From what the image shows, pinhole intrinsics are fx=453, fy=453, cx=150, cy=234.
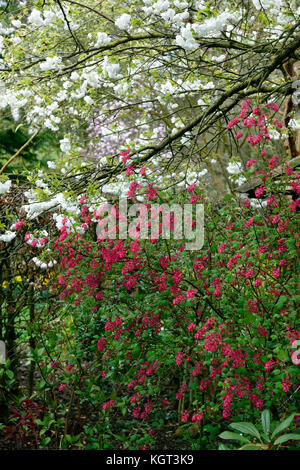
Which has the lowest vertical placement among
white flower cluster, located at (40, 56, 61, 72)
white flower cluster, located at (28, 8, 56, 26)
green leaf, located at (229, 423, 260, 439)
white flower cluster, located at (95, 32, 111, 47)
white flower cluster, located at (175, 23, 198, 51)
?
green leaf, located at (229, 423, 260, 439)

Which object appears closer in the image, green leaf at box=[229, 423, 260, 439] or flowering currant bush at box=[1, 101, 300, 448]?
green leaf at box=[229, 423, 260, 439]

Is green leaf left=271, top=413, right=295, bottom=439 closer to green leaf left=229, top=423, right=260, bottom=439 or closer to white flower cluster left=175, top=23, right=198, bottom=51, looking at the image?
green leaf left=229, top=423, right=260, bottom=439

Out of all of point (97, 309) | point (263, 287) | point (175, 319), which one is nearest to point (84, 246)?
point (97, 309)

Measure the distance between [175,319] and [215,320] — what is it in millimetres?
393

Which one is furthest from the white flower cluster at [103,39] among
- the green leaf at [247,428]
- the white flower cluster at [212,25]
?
the green leaf at [247,428]

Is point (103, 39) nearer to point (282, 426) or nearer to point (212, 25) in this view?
point (212, 25)

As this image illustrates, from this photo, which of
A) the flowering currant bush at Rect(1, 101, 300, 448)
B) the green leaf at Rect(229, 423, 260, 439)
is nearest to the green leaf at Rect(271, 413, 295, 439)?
the green leaf at Rect(229, 423, 260, 439)

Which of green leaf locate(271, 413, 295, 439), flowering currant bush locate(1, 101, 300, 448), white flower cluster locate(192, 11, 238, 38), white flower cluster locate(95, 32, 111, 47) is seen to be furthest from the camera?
white flower cluster locate(95, 32, 111, 47)

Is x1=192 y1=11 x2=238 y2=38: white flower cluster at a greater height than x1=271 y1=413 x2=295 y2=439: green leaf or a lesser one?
greater

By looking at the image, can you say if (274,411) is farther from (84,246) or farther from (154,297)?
(84,246)

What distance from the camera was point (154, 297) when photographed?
295 centimetres

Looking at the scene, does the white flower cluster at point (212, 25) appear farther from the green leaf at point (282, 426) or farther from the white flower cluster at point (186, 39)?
the green leaf at point (282, 426)

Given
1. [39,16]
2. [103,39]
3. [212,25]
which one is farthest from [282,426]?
[39,16]

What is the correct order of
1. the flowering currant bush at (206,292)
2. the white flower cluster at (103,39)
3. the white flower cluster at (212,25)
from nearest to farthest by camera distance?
the flowering currant bush at (206,292) < the white flower cluster at (212,25) < the white flower cluster at (103,39)
